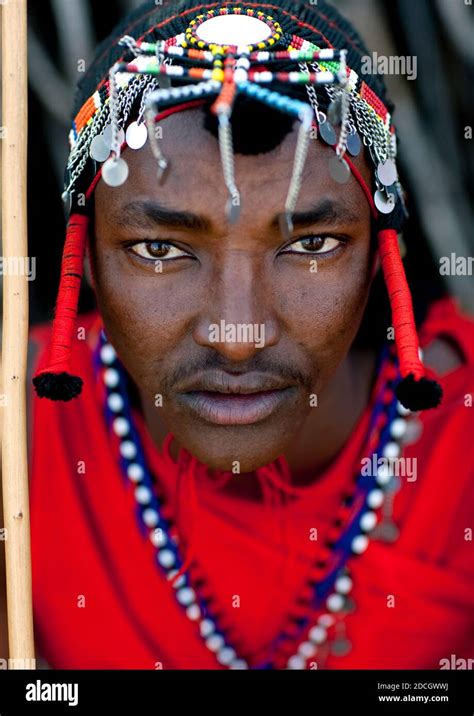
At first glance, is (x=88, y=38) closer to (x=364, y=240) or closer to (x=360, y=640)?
(x=364, y=240)

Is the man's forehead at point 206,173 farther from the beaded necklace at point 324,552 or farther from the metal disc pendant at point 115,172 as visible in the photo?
the beaded necklace at point 324,552

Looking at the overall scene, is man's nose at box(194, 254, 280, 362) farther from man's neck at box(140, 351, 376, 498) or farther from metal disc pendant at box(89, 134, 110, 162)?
man's neck at box(140, 351, 376, 498)

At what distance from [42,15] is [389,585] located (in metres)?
2.30

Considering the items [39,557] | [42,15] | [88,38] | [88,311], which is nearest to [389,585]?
[39,557]

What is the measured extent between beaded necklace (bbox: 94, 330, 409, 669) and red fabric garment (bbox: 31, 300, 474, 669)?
0.09ft

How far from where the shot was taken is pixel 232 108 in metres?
1.61

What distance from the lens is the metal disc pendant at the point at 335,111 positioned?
5.41 ft

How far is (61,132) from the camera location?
3.39 m

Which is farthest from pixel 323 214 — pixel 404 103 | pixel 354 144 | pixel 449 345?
pixel 404 103

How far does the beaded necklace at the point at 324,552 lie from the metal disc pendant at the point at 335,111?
801mm

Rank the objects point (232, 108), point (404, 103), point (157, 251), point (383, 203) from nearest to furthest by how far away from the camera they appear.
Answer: point (232, 108)
point (157, 251)
point (383, 203)
point (404, 103)

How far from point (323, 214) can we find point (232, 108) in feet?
0.85

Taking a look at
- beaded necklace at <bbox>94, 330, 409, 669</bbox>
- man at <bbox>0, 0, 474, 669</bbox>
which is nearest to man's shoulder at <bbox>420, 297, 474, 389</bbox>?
man at <bbox>0, 0, 474, 669</bbox>

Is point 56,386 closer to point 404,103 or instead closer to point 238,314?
point 238,314
